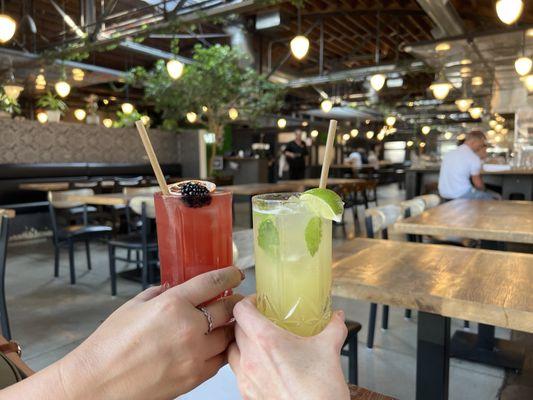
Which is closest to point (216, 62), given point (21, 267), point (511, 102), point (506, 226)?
point (21, 267)

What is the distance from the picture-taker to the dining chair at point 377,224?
99.6 inches

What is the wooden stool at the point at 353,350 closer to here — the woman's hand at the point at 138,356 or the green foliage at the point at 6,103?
the woman's hand at the point at 138,356

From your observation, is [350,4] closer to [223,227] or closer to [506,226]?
[506,226]

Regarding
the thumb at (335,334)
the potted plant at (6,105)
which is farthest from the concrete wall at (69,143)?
the thumb at (335,334)

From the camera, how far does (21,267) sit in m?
4.97

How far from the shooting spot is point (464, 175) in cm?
497

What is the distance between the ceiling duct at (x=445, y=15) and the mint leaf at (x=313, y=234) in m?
5.60

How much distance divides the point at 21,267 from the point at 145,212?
7.86 ft

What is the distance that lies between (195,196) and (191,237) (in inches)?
2.9

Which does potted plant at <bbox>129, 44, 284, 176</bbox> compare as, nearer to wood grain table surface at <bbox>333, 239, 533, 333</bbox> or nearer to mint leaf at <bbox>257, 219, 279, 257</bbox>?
wood grain table surface at <bbox>333, 239, 533, 333</bbox>

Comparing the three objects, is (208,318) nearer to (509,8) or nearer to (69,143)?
(509,8)

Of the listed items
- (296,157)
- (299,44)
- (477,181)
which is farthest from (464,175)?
(296,157)

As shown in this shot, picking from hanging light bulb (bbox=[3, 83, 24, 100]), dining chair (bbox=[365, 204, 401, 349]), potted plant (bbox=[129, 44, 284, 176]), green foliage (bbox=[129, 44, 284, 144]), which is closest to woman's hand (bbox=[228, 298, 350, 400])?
dining chair (bbox=[365, 204, 401, 349])

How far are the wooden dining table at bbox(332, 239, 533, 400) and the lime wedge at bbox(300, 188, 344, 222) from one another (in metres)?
0.77
